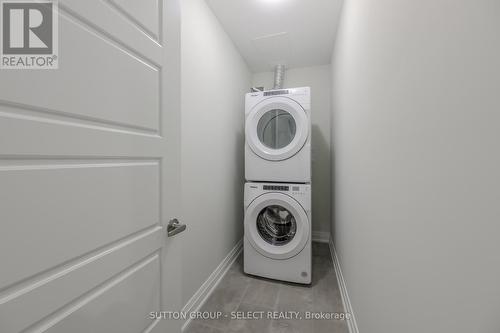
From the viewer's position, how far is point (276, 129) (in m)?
2.08

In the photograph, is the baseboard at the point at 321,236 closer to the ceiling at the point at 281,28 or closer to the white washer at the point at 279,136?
the white washer at the point at 279,136

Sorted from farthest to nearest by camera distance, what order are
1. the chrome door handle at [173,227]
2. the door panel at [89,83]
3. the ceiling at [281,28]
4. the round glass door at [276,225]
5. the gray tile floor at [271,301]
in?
the round glass door at [276,225]
the ceiling at [281,28]
the gray tile floor at [271,301]
the chrome door handle at [173,227]
the door panel at [89,83]

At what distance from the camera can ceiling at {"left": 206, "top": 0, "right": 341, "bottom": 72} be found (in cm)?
167

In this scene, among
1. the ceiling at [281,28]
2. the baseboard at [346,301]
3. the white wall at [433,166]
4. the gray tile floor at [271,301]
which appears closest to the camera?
the white wall at [433,166]

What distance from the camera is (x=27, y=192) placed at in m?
0.45

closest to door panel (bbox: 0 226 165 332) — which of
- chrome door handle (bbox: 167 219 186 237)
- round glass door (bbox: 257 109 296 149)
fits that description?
chrome door handle (bbox: 167 219 186 237)

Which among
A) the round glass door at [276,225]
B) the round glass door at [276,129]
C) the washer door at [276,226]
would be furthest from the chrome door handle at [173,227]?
the round glass door at [276,129]

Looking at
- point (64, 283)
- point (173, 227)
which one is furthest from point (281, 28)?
point (64, 283)

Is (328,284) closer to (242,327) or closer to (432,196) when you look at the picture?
(242,327)

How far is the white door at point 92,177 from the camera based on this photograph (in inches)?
17.2

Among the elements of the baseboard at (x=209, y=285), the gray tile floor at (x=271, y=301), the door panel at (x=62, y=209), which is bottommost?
the gray tile floor at (x=271, y=301)

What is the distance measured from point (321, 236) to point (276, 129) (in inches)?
65.3

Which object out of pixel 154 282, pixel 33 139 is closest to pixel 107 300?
pixel 154 282

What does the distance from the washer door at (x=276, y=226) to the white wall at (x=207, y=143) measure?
1.07 feet
